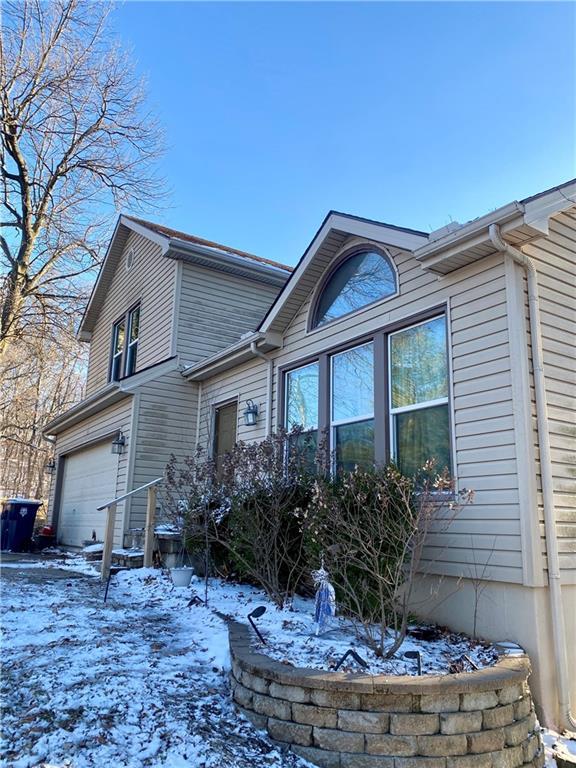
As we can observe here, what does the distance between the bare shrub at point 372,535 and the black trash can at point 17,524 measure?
9.89 metres

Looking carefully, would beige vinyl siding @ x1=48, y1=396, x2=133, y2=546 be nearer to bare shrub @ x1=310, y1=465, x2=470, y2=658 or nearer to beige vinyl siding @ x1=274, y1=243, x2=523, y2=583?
bare shrub @ x1=310, y1=465, x2=470, y2=658

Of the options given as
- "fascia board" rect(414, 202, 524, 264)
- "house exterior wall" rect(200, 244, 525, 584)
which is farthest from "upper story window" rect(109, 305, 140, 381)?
"fascia board" rect(414, 202, 524, 264)

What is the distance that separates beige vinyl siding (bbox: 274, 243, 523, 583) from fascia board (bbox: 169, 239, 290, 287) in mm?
6402

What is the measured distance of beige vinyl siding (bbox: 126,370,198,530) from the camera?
969 cm

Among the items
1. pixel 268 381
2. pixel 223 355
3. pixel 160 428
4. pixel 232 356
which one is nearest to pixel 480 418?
pixel 268 381

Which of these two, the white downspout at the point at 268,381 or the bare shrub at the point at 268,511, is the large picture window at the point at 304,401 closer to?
the white downspout at the point at 268,381

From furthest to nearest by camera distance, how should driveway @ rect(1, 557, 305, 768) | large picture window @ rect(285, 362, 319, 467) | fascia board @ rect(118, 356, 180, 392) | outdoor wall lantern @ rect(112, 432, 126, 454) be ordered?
1. outdoor wall lantern @ rect(112, 432, 126, 454)
2. fascia board @ rect(118, 356, 180, 392)
3. large picture window @ rect(285, 362, 319, 467)
4. driveway @ rect(1, 557, 305, 768)

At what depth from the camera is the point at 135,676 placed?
380 centimetres

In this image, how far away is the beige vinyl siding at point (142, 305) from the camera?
36.8ft

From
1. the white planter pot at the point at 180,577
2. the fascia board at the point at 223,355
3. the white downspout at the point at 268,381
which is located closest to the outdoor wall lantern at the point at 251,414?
the white downspout at the point at 268,381

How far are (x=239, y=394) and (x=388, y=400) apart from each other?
3.63 m

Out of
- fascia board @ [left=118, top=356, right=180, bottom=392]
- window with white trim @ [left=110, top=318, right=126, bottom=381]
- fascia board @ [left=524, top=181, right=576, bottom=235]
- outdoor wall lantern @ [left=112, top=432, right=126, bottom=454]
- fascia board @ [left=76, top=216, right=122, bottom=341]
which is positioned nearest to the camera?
fascia board @ [left=524, top=181, right=576, bottom=235]

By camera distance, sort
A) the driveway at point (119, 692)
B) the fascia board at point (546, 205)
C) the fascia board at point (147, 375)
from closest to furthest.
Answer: the driveway at point (119, 692), the fascia board at point (546, 205), the fascia board at point (147, 375)

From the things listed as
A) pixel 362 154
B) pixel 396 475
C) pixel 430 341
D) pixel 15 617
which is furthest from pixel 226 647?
pixel 362 154
